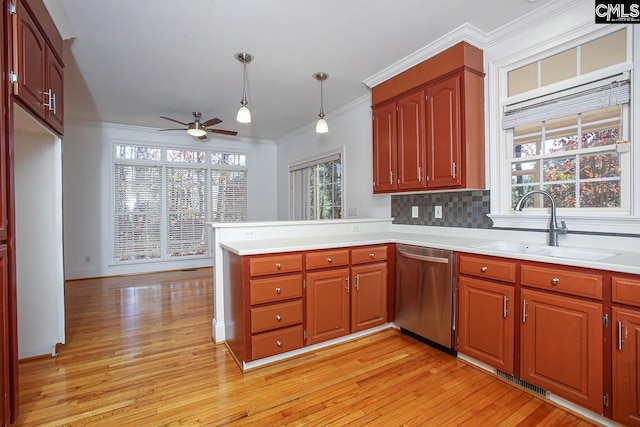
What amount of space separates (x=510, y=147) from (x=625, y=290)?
1.41 meters

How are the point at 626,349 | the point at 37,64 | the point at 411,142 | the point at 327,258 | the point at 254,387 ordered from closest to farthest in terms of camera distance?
the point at 626,349, the point at 37,64, the point at 254,387, the point at 327,258, the point at 411,142

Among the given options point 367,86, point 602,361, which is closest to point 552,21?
point 367,86

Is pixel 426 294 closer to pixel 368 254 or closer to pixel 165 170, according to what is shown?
pixel 368 254

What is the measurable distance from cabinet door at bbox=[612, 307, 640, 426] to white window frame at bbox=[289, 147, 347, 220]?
10.2 feet

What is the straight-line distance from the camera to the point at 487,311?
213 centimetres

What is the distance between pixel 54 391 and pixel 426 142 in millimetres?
3400

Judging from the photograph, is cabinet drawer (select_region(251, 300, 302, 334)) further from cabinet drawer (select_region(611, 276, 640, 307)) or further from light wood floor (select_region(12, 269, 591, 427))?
cabinet drawer (select_region(611, 276, 640, 307))

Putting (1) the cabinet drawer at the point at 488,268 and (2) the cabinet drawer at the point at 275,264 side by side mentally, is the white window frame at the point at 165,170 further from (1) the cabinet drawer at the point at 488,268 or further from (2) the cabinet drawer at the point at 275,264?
(1) the cabinet drawer at the point at 488,268

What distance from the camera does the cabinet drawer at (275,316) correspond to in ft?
7.27

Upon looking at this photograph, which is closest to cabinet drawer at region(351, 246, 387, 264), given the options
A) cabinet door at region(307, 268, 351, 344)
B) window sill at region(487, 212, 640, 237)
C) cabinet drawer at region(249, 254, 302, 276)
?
cabinet door at region(307, 268, 351, 344)

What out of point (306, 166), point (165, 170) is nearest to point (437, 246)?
point (306, 166)

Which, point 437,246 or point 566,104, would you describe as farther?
point 437,246

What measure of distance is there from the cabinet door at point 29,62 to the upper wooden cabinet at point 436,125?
2.80 m

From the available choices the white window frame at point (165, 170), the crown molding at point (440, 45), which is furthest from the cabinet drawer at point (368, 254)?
the white window frame at point (165, 170)
